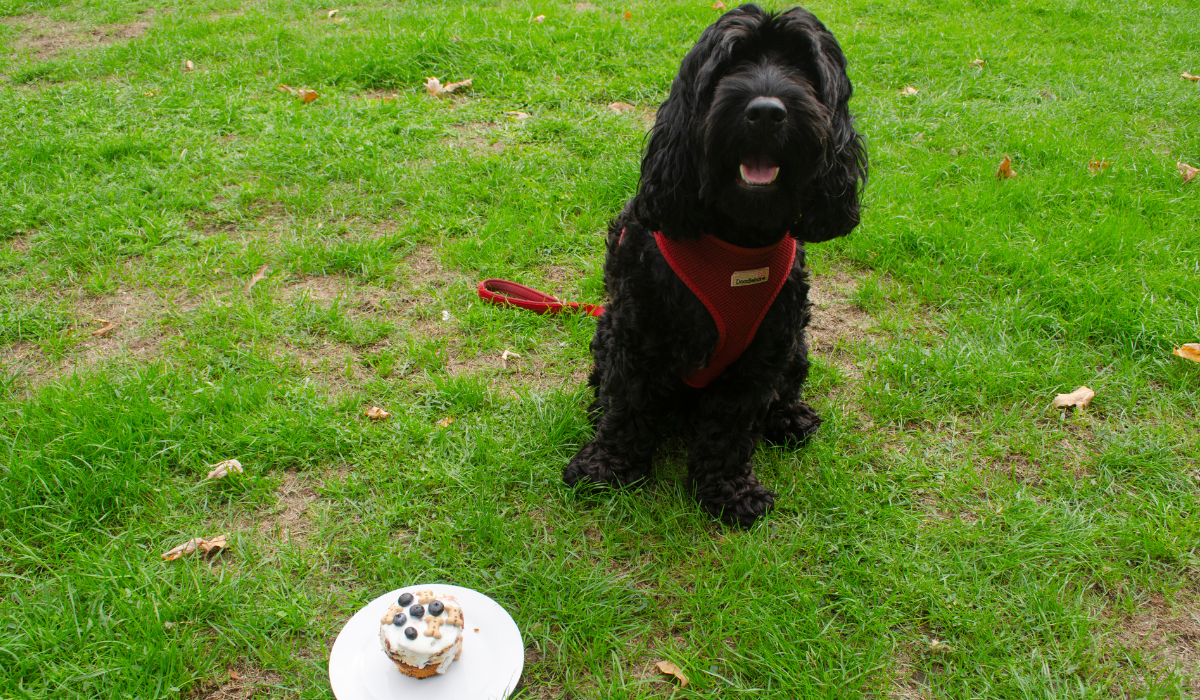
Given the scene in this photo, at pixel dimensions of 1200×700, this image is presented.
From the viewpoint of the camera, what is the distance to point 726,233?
2.35 meters

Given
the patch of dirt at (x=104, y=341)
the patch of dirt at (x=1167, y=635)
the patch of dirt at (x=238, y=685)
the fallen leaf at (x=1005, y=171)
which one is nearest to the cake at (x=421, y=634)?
the patch of dirt at (x=238, y=685)

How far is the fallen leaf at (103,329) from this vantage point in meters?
3.52

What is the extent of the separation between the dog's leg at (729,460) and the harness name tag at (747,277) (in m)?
0.46

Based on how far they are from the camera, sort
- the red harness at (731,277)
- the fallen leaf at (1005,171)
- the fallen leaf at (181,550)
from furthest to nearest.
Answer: the fallen leaf at (1005,171) < the fallen leaf at (181,550) < the red harness at (731,277)

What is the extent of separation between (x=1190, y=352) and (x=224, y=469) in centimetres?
420

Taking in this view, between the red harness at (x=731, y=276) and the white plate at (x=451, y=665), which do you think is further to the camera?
the red harness at (x=731, y=276)

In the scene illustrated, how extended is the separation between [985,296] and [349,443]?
3209 mm

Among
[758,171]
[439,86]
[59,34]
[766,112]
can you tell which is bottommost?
[439,86]

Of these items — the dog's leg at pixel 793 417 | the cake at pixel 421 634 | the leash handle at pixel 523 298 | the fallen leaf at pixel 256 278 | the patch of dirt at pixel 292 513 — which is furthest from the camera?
the fallen leaf at pixel 256 278

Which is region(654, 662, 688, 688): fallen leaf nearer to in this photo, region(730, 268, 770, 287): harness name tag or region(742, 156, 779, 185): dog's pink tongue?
region(730, 268, 770, 287): harness name tag

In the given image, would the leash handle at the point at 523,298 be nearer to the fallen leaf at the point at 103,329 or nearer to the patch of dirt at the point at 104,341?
the patch of dirt at the point at 104,341

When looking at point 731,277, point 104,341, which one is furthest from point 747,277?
point 104,341

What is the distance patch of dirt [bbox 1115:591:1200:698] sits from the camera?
221 centimetres

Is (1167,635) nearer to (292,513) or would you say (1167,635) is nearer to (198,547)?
(292,513)
